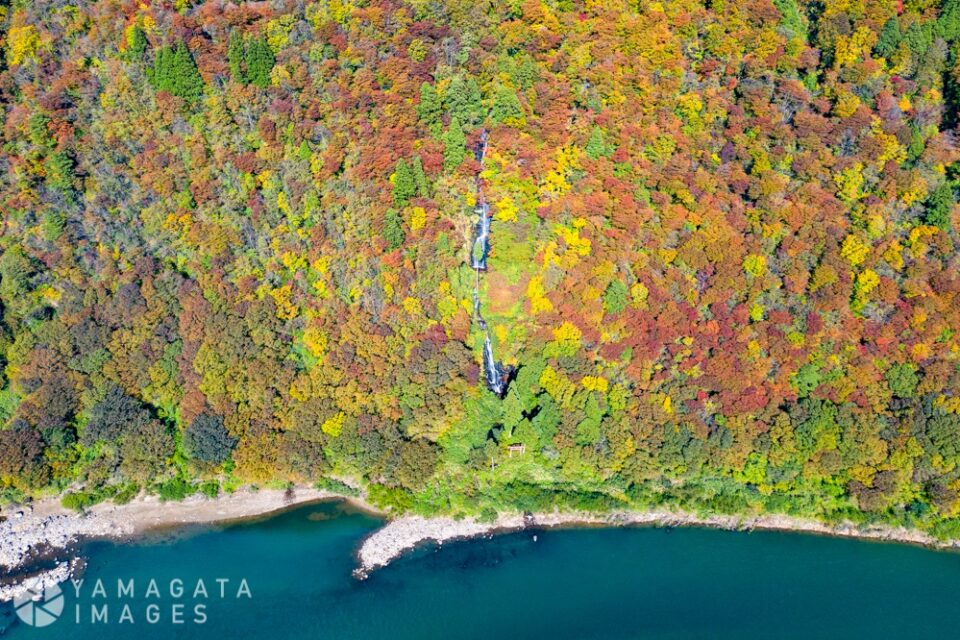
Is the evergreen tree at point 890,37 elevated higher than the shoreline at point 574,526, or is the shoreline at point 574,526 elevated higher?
the evergreen tree at point 890,37

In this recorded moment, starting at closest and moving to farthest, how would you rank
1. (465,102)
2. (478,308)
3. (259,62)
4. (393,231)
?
(478,308), (393,231), (465,102), (259,62)

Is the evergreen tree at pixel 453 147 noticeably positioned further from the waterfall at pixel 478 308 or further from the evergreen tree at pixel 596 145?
the evergreen tree at pixel 596 145

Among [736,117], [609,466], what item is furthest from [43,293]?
[736,117]

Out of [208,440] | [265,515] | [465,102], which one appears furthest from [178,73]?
[265,515]

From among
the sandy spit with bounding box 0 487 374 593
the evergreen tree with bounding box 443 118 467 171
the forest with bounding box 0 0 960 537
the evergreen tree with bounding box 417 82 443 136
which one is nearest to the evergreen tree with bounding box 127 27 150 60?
the forest with bounding box 0 0 960 537

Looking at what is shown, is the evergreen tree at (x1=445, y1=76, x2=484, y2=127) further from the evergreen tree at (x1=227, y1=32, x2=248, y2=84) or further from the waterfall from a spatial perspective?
the evergreen tree at (x1=227, y1=32, x2=248, y2=84)

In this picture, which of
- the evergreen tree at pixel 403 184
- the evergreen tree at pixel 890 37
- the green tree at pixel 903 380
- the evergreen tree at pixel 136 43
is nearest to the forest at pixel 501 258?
the green tree at pixel 903 380

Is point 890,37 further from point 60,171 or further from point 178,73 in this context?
point 60,171
